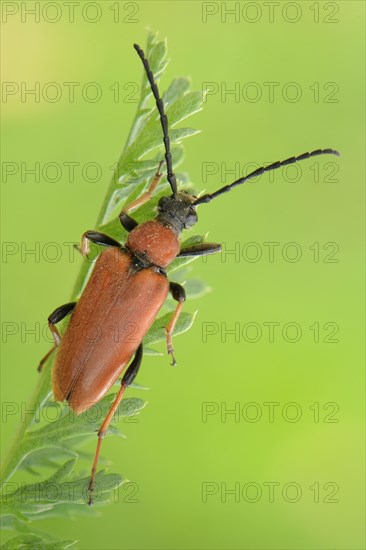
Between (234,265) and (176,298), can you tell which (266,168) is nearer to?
(176,298)

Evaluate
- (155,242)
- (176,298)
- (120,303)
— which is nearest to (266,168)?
(155,242)

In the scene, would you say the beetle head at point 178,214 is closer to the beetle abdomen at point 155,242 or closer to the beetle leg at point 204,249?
the beetle abdomen at point 155,242

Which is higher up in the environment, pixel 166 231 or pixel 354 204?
pixel 354 204

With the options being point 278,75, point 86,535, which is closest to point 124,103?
point 278,75

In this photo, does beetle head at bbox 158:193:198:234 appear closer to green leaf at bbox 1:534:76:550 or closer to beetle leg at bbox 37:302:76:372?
beetle leg at bbox 37:302:76:372

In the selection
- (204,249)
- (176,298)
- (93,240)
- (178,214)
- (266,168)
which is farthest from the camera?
(178,214)

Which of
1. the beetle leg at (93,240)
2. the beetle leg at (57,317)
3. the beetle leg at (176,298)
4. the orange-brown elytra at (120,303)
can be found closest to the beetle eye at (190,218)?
the orange-brown elytra at (120,303)

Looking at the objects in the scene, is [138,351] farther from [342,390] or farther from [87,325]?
[342,390]

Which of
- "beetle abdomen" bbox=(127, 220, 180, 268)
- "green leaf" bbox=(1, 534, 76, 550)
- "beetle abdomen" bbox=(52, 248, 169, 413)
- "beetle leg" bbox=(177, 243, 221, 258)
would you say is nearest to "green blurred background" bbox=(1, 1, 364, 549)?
"beetle abdomen" bbox=(52, 248, 169, 413)
